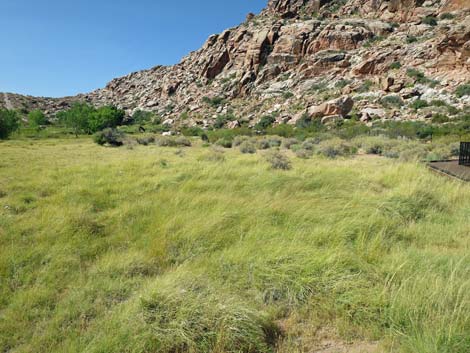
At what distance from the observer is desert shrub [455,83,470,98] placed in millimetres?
25742

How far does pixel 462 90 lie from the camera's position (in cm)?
2612

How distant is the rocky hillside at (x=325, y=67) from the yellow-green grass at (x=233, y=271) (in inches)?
1061

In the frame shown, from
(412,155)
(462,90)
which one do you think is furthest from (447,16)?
(412,155)

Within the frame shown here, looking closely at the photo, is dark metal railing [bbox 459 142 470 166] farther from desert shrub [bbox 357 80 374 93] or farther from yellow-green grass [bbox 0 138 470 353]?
desert shrub [bbox 357 80 374 93]

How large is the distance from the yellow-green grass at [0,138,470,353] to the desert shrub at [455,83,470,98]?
28824 millimetres

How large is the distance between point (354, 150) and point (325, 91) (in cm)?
2631

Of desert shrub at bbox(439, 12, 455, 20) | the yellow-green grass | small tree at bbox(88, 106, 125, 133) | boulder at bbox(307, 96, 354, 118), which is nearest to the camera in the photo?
the yellow-green grass

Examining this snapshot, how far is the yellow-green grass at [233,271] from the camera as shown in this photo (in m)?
1.94

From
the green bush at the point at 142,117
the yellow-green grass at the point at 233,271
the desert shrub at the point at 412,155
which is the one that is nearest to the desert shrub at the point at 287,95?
the green bush at the point at 142,117

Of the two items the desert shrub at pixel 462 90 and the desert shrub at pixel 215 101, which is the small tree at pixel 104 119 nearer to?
the desert shrub at pixel 215 101

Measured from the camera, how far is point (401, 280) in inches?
96.7

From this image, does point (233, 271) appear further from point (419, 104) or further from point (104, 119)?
point (104, 119)

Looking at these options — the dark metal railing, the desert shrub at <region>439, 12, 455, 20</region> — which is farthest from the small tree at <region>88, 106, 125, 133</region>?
the desert shrub at <region>439, 12, 455, 20</region>

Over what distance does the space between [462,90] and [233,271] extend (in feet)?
112
